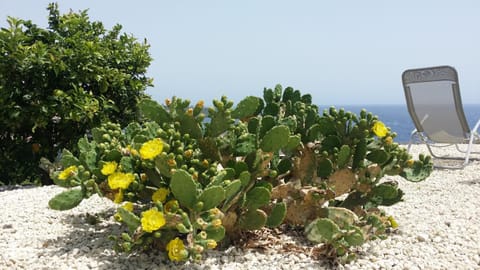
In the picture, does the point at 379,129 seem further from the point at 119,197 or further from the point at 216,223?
the point at 119,197

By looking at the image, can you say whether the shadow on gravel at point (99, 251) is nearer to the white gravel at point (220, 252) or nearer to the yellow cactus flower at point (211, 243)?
the white gravel at point (220, 252)

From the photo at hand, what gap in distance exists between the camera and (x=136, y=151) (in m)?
2.44

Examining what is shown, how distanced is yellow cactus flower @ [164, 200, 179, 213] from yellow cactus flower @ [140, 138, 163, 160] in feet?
0.70

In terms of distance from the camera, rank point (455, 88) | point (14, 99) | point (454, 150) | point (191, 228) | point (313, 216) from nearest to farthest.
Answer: point (191, 228) → point (313, 216) → point (14, 99) → point (455, 88) → point (454, 150)

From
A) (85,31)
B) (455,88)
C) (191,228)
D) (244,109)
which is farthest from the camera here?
(455,88)

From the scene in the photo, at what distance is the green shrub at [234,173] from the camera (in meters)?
2.23

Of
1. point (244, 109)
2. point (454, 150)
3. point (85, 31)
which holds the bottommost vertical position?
point (454, 150)

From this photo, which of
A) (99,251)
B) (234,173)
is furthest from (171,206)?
(99,251)

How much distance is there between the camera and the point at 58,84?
489 cm

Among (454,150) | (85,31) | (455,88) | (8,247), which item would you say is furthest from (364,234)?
(454,150)

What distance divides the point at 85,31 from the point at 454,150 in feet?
20.3

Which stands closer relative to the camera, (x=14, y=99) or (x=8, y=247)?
(x=8, y=247)

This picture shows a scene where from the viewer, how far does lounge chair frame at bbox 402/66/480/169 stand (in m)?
6.44

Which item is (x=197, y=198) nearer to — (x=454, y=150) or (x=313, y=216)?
(x=313, y=216)
